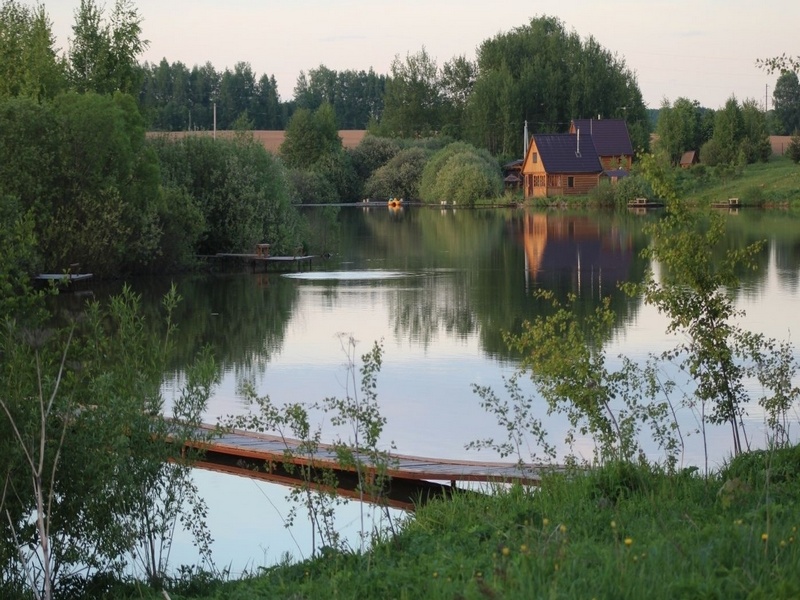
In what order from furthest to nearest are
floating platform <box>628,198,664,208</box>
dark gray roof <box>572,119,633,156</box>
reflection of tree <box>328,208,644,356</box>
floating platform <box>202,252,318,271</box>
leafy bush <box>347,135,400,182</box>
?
1. leafy bush <box>347,135,400,182</box>
2. dark gray roof <box>572,119,633,156</box>
3. floating platform <box>628,198,664,208</box>
4. floating platform <box>202,252,318,271</box>
5. reflection of tree <box>328,208,644,356</box>

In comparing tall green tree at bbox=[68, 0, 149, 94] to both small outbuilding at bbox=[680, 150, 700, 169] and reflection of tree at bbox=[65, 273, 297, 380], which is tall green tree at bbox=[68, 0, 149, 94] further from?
small outbuilding at bbox=[680, 150, 700, 169]

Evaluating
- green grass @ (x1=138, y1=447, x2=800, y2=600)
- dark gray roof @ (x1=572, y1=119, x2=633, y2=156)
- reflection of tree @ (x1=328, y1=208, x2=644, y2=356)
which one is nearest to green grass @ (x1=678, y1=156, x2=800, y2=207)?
dark gray roof @ (x1=572, y1=119, x2=633, y2=156)

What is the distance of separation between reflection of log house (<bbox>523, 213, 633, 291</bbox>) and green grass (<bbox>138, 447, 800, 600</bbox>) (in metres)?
23.6

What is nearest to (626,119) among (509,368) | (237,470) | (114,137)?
(114,137)

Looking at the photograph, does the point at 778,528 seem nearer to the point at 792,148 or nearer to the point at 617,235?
the point at 617,235

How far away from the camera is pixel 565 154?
8544 cm

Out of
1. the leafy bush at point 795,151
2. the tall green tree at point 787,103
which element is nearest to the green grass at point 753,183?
the leafy bush at point 795,151

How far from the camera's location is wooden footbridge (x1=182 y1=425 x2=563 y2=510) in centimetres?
1138

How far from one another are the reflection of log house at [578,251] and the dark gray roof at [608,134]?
29.3 metres

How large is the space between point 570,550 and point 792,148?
79.0 meters

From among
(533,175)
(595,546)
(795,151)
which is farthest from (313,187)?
(595,546)

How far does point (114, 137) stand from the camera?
3631 cm

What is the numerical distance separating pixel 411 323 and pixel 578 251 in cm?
1830

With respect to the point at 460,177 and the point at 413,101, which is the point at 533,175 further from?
the point at 413,101
